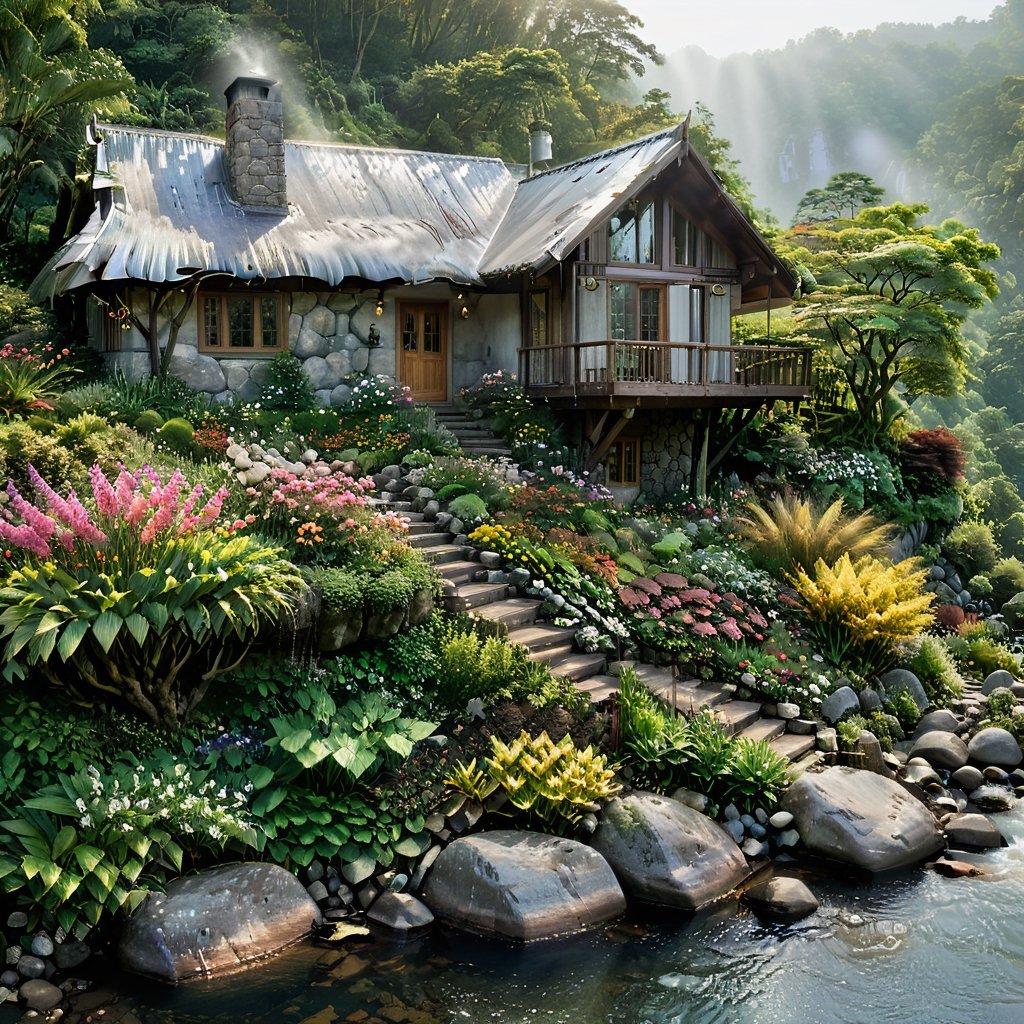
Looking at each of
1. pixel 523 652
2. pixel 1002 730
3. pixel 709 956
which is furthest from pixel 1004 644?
pixel 709 956

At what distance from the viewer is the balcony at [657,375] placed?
56.1 feet

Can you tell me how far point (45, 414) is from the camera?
13492 mm

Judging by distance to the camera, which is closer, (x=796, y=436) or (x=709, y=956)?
(x=709, y=956)

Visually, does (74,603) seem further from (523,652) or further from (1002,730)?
(1002,730)

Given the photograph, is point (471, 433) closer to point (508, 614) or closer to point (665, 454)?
point (665, 454)

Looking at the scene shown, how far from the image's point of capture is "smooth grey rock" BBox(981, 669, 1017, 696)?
14.6m

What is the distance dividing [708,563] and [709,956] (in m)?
7.10

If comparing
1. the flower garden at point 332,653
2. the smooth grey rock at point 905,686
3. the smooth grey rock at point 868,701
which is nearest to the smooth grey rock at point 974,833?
the flower garden at point 332,653

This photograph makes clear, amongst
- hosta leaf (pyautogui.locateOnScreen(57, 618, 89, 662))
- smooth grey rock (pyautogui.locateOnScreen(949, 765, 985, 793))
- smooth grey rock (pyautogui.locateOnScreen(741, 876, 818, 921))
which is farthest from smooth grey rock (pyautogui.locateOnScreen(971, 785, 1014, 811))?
hosta leaf (pyautogui.locateOnScreen(57, 618, 89, 662))

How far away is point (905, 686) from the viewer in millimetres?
13578

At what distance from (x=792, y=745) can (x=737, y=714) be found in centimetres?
69

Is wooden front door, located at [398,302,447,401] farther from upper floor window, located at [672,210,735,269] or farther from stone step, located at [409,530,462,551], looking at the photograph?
stone step, located at [409,530,462,551]

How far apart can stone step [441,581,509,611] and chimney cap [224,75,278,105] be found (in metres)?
11.3

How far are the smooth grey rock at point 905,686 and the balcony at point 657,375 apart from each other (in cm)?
603
